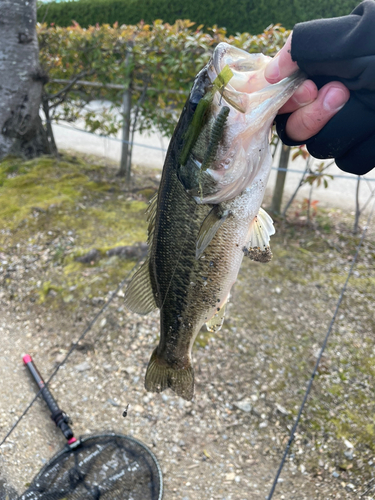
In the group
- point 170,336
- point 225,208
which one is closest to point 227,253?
point 225,208

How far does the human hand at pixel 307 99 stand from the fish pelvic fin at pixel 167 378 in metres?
1.29

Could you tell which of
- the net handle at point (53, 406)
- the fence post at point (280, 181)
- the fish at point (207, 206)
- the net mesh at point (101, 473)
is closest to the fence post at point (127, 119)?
the fence post at point (280, 181)

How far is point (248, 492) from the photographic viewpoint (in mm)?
2223

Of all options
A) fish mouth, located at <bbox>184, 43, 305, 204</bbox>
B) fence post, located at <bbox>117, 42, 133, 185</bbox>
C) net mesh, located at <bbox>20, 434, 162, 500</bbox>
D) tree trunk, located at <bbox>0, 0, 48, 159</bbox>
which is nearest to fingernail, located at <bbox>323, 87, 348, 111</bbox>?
fish mouth, located at <bbox>184, 43, 305, 204</bbox>

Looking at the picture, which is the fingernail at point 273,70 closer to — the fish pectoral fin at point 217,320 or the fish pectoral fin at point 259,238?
the fish pectoral fin at point 259,238

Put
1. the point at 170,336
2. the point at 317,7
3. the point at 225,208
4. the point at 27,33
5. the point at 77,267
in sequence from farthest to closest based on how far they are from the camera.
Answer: the point at 317,7
the point at 27,33
the point at 77,267
the point at 170,336
the point at 225,208

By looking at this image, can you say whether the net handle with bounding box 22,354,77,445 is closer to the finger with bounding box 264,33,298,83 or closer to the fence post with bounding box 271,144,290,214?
the finger with bounding box 264,33,298,83

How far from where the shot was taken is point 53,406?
247 cm

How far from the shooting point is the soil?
2355mm

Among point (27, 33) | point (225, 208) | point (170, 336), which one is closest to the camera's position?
point (225, 208)

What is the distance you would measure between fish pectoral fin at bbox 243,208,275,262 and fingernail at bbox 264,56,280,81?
575mm

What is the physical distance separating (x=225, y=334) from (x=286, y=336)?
1.84ft

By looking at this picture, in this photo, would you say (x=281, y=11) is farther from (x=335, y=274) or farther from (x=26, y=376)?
(x=26, y=376)

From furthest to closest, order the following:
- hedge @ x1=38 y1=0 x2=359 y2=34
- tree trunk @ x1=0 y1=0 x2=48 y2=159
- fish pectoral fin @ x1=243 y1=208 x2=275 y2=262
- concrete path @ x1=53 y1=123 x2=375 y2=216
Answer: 1. hedge @ x1=38 y1=0 x2=359 y2=34
2. concrete path @ x1=53 y1=123 x2=375 y2=216
3. tree trunk @ x1=0 y1=0 x2=48 y2=159
4. fish pectoral fin @ x1=243 y1=208 x2=275 y2=262
